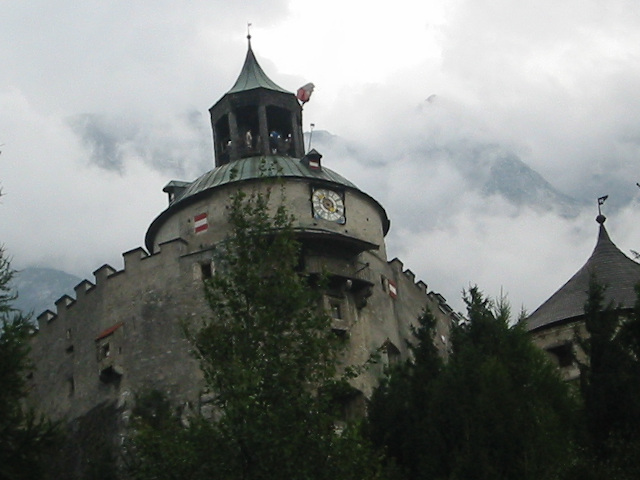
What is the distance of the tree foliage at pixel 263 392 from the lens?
74.0 feet

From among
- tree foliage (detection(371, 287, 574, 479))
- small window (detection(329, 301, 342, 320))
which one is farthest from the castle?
tree foliage (detection(371, 287, 574, 479))

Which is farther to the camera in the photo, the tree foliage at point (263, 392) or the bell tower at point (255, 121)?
the bell tower at point (255, 121)

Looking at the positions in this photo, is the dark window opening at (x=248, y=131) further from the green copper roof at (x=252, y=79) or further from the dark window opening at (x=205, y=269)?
the dark window opening at (x=205, y=269)

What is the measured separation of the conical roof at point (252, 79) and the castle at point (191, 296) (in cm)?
118

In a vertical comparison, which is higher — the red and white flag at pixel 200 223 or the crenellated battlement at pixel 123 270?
the red and white flag at pixel 200 223

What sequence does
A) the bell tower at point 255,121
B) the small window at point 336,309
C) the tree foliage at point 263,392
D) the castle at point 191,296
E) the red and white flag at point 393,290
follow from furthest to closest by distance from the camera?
the bell tower at point 255,121 → the red and white flag at point 393,290 → the small window at point 336,309 → the castle at point 191,296 → the tree foliage at point 263,392

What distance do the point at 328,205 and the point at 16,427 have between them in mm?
26982

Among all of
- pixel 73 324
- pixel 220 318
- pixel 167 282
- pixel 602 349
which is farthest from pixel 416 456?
pixel 73 324

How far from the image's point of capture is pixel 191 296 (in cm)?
4644

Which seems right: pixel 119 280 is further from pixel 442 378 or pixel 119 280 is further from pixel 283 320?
pixel 283 320

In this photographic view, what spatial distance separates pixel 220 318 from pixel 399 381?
9.03m

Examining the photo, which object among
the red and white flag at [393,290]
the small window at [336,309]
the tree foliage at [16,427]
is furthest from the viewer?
the red and white flag at [393,290]

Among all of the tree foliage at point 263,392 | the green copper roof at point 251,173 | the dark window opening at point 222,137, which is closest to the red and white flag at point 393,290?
the green copper roof at point 251,173

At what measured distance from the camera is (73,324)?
49.6 m
